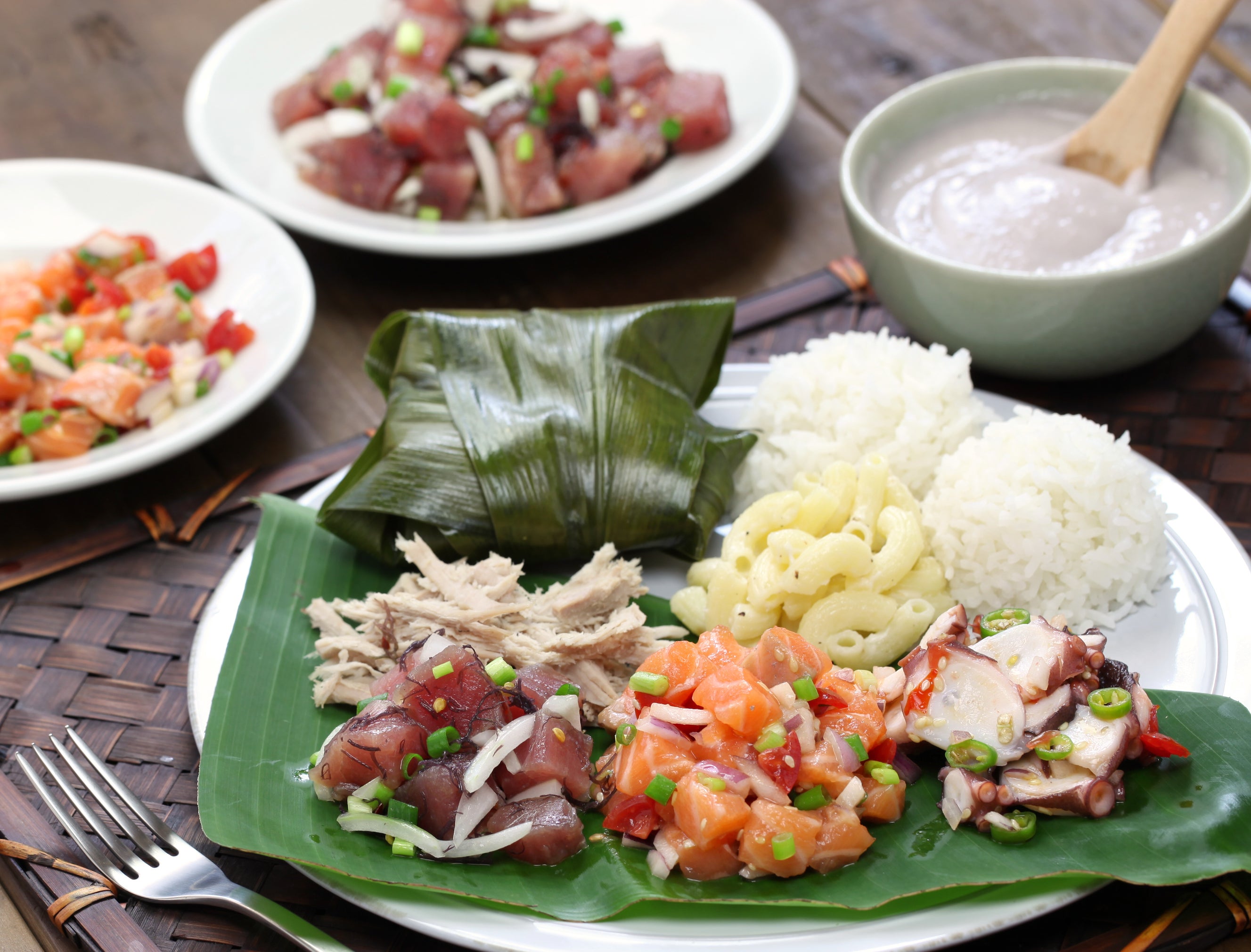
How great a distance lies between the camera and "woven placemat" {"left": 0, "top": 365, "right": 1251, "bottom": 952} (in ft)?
6.31

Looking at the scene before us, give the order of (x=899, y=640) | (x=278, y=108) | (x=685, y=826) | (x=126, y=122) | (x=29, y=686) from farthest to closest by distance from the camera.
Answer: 1. (x=126, y=122)
2. (x=278, y=108)
3. (x=29, y=686)
4. (x=899, y=640)
5. (x=685, y=826)

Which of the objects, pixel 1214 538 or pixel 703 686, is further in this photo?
pixel 1214 538

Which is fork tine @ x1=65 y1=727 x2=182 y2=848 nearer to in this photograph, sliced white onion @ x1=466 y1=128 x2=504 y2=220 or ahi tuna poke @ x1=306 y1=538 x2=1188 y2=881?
ahi tuna poke @ x1=306 y1=538 x2=1188 y2=881

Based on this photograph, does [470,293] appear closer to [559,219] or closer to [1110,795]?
[559,219]

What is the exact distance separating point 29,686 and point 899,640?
195 cm

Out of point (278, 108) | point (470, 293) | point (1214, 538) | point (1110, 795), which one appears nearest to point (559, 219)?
point (470, 293)

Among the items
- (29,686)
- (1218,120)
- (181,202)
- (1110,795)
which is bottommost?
(29,686)

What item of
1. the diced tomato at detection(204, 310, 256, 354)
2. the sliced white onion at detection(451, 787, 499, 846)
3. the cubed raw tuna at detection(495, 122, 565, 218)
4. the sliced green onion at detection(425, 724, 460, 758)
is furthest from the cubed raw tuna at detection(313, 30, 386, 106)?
the sliced white onion at detection(451, 787, 499, 846)

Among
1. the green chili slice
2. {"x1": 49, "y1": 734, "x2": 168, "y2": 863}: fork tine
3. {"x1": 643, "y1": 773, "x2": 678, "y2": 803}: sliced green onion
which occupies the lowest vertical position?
{"x1": 49, "y1": 734, "x2": 168, "y2": 863}: fork tine

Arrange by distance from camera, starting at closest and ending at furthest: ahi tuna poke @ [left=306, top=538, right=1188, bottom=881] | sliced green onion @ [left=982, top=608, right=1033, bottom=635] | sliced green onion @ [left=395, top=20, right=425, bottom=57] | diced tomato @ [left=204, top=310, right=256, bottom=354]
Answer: ahi tuna poke @ [left=306, top=538, right=1188, bottom=881] → sliced green onion @ [left=982, top=608, right=1033, bottom=635] → diced tomato @ [left=204, top=310, right=256, bottom=354] → sliced green onion @ [left=395, top=20, right=425, bottom=57]

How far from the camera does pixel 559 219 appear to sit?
142 inches

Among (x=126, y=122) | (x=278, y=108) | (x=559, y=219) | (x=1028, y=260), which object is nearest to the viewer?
(x=1028, y=260)

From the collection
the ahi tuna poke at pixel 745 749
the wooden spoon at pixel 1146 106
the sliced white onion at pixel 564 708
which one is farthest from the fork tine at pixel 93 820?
the wooden spoon at pixel 1146 106

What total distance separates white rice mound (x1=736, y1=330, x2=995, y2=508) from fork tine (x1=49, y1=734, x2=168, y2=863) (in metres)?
1.50
